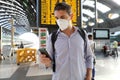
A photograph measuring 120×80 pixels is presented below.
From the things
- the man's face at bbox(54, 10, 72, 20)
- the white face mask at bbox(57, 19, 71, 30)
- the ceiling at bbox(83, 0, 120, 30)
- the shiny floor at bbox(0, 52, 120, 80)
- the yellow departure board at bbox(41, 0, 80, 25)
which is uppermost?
the ceiling at bbox(83, 0, 120, 30)

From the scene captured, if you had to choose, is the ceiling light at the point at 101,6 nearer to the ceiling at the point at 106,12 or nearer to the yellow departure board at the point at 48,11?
the ceiling at the point at 106,12

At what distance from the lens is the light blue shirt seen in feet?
6.82

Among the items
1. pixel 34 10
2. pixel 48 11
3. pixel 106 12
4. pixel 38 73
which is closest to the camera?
pixel 48 11

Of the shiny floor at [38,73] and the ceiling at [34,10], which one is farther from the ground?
the ceiling at [34,10]

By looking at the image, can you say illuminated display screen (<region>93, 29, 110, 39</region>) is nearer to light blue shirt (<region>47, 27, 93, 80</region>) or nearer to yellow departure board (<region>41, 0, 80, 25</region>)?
yellow departure board (<region>41, 0, 80, 25</region>)

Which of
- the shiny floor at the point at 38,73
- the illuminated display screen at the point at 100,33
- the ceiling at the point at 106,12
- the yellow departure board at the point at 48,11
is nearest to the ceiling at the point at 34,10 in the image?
the ceiling at the point at 106,12

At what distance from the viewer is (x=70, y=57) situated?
208cm

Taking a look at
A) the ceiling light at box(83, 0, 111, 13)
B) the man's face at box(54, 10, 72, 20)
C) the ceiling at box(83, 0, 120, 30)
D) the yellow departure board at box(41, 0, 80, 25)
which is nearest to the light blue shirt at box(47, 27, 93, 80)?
the man's face at box(54, 10, 72, 20)

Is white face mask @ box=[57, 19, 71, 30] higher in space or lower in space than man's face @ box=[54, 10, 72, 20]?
lower

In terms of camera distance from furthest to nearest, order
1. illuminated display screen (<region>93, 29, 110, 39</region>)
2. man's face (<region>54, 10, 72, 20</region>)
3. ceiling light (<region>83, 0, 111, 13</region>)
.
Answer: ceiling light (<region>83, 0, 111, 13</region>) < illuminated display screen (<region>93, 29, 110, 39</region>) < man's face (<region>54, 10, 72, 20</region>)

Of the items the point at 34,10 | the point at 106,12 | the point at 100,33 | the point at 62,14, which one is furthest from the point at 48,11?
the point at 106,12

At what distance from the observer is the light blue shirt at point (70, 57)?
2080 mm

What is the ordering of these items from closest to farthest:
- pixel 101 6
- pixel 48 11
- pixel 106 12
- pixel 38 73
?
pixel 48 11 → pixel 38 73 → pixel 101 6 → pixel 106 12

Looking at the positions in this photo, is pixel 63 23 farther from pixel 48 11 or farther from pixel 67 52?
pixel 48 11
